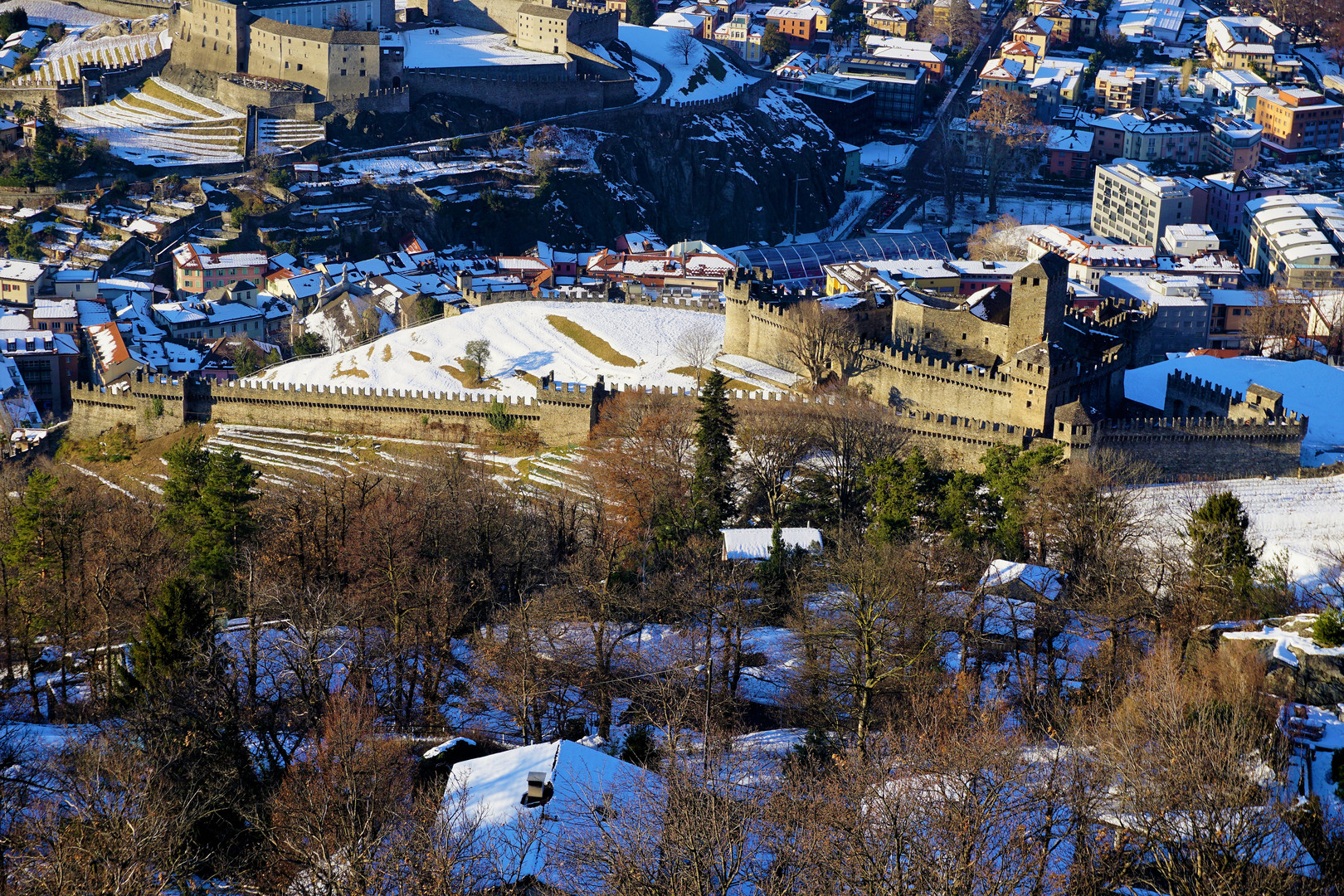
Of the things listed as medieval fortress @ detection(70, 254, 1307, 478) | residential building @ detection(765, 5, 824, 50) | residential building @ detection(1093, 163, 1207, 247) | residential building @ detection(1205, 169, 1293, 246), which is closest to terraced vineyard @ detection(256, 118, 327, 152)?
medieval fortress @ detection(70, 254, 1307, 478)

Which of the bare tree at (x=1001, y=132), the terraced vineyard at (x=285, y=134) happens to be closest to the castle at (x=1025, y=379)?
the terraced vineyard at (x=285, y=134)

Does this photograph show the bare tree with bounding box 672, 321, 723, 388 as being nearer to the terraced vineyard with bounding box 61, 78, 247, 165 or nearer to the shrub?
the shrub

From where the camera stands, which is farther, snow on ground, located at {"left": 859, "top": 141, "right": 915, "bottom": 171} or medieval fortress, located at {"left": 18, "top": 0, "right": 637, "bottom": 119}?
snow on ground, located at {"left": 859, "top": 141, "right": 915, "bottom": 171}

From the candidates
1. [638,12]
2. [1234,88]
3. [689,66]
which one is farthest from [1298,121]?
[638,12]

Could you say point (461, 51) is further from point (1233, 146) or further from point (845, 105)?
point (1233, 146)

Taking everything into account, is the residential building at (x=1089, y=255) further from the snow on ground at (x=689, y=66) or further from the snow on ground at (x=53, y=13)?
the snow on ground at (x=53, y=13)

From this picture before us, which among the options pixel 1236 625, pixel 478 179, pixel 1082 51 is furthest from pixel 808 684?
pixel 1082 51
